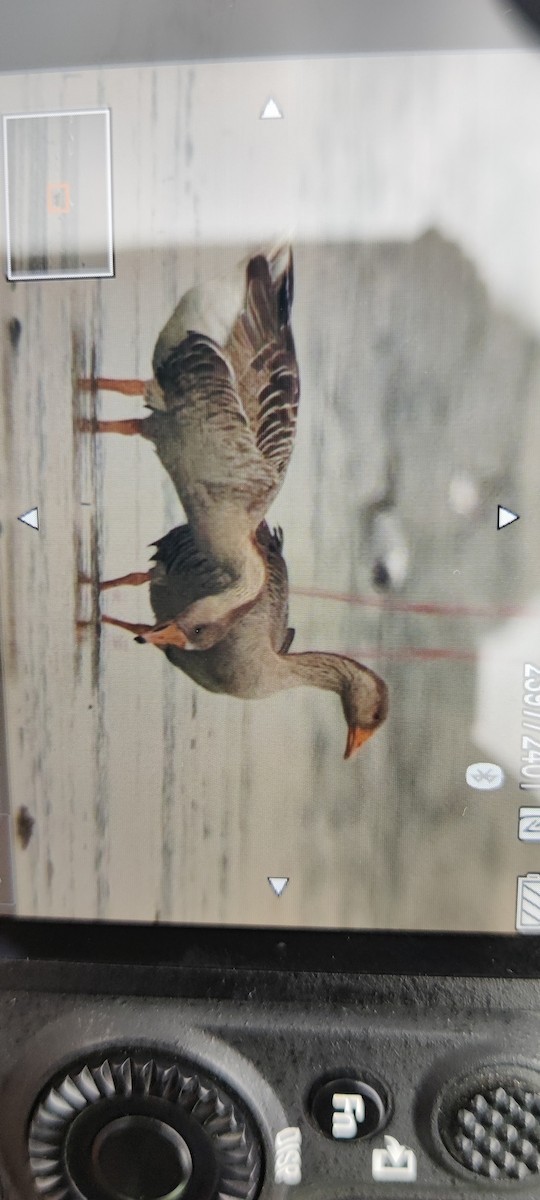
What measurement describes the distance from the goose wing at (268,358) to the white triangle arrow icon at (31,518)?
0.18 meters

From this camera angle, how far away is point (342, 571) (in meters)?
0.55

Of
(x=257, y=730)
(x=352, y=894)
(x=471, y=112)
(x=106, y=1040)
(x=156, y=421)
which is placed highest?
(x=471, y=112)

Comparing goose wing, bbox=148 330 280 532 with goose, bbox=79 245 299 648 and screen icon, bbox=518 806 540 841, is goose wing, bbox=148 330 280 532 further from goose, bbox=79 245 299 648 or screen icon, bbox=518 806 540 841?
screen icon, bbox=518 806 540 841

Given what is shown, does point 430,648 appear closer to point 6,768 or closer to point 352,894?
point 352,894

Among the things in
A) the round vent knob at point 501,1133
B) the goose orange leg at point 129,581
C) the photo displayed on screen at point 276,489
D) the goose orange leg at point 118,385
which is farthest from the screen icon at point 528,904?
the goose orange leg at point 118,385

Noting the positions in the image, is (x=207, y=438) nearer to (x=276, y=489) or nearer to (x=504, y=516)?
(x=276, y=489)

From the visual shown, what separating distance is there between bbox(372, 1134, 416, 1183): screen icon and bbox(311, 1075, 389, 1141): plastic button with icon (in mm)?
18

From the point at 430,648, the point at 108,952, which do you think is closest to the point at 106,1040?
the point at 108,952

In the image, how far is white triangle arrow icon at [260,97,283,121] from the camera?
525 millimetres

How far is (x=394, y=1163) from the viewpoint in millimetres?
566

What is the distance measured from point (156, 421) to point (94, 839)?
0.32m

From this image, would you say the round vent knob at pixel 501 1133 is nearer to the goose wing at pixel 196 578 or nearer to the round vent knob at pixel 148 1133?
the round vent knob at pixel 148 1133

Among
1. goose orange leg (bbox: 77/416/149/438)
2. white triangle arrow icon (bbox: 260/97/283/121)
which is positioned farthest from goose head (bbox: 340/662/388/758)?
white triangle arrow icon (bbox: 260/97/283/121)

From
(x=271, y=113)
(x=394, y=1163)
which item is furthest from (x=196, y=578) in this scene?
(x=394, y=1163)
